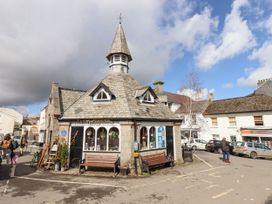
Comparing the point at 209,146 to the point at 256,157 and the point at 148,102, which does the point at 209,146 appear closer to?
the point at 256,157

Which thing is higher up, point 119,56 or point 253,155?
point 119,56

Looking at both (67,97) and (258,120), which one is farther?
(258,120)

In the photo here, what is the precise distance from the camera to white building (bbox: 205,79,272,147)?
2683cm

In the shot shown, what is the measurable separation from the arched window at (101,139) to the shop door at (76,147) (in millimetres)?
1348

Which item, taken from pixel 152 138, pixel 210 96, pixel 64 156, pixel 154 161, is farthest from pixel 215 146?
pixel 64 156

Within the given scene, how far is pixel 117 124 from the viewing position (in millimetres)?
13898

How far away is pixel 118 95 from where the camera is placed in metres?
15.9

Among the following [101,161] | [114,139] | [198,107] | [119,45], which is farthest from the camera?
[198,107]

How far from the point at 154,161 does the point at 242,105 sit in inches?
922

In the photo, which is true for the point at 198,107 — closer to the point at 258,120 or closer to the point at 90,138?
the point at 258,120

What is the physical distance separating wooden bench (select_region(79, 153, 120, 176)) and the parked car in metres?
16.6

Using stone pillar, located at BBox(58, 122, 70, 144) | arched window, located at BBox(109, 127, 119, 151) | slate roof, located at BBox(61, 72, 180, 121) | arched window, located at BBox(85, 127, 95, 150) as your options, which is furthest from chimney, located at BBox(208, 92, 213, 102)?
stone pillar, located at BBox(58, 122, 70, 144)

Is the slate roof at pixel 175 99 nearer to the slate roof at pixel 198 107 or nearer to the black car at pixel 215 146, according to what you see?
the slate roof at pixel 198 107

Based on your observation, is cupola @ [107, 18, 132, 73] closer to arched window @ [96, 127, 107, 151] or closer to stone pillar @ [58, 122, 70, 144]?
arched window @ [96, 127, 107, 151]
